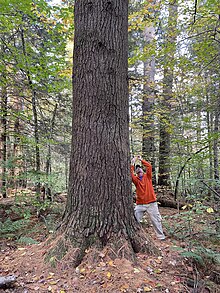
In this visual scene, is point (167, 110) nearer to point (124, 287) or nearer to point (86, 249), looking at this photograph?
point (86, 249)

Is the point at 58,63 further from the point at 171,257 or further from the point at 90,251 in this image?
the point at 171,257

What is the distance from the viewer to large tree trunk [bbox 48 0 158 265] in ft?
9.32

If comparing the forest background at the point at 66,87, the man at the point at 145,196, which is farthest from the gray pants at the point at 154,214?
the forest background at the point at 66,87

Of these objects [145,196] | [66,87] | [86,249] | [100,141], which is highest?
[66,87]

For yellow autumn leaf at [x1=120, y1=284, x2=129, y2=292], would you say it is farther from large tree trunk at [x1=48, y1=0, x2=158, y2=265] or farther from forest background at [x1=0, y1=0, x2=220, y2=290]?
forest background at [x1=0, y1=0, x2=220, y2=290]

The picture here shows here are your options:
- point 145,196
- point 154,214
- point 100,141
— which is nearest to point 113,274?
point 100,141

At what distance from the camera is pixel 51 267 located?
2.69 metres

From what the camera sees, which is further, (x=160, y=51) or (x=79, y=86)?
(x=160, y=51)

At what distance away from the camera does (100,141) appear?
294cm

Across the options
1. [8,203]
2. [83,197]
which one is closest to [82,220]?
[83,197]

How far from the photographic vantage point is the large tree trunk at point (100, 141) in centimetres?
284

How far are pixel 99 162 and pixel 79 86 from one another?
1221 mm

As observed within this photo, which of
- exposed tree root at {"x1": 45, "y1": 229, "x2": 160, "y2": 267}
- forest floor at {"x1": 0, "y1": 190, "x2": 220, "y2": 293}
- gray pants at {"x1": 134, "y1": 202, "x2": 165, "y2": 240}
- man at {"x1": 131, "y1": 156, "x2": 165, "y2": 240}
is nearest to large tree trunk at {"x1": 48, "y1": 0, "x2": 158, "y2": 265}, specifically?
exposed tree root at {"x1": 45, "y1": 229, "x2": 160, "y2": 267}

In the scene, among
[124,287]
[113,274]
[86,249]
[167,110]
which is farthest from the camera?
[167,110]
